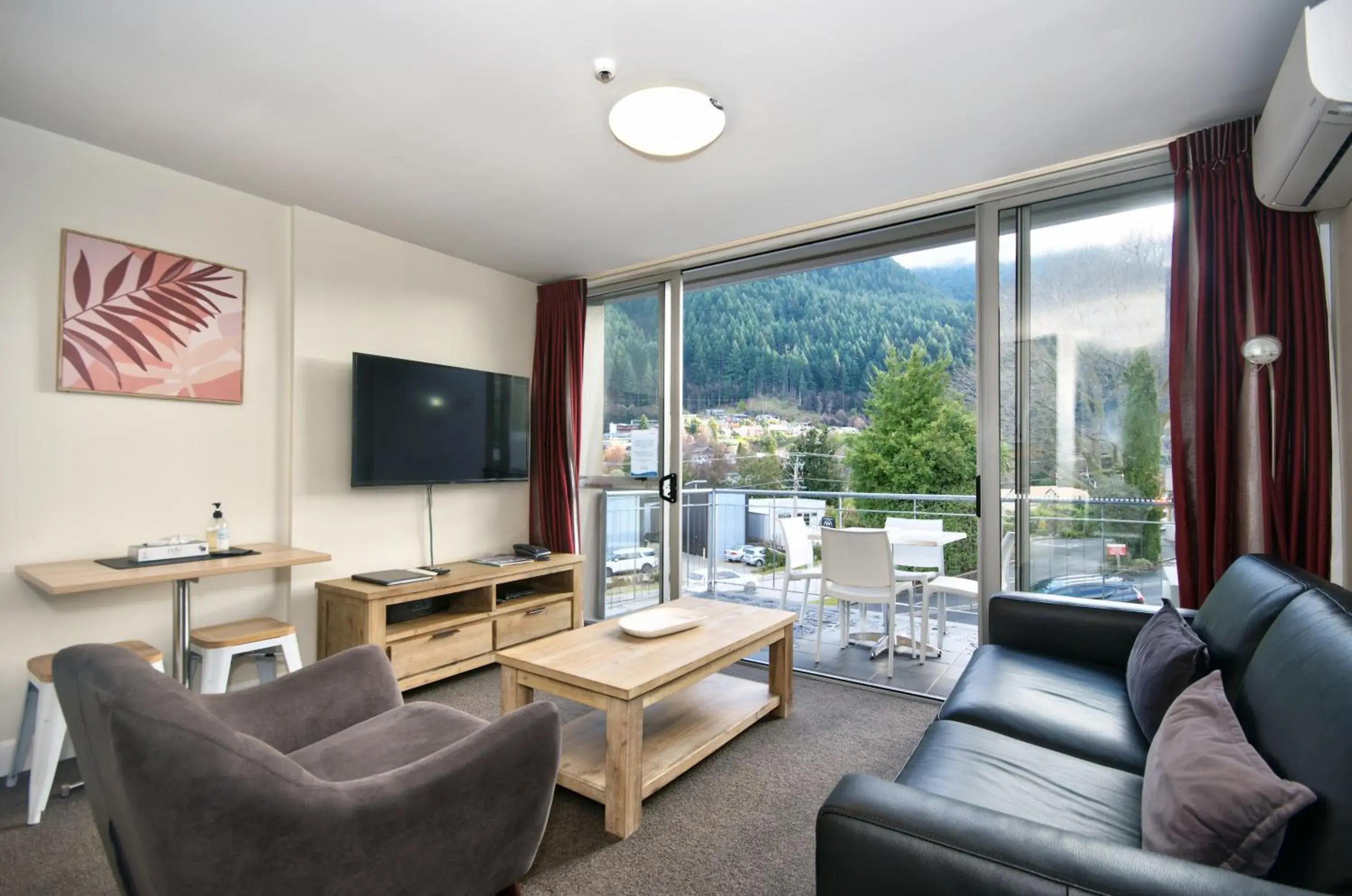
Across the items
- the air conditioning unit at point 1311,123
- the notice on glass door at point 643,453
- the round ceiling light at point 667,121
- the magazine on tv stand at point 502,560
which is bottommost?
the magazine on tv stand at point 502,560

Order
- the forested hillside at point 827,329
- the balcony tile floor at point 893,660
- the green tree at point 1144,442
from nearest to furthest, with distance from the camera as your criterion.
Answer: the green tree at point 1144,442 → the balcony tile floor at point 893,660 → the forested hillside at point 827,329

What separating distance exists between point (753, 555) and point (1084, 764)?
393cm

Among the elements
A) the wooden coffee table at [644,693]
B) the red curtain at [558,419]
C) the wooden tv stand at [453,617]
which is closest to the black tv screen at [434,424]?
the red curtain at [558,419]

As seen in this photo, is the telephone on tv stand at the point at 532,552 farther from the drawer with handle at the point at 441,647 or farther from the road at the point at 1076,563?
the road at the point at 1076,563

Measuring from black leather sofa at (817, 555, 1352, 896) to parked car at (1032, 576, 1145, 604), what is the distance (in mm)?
460

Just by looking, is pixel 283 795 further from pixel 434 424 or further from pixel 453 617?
pixel 434 424

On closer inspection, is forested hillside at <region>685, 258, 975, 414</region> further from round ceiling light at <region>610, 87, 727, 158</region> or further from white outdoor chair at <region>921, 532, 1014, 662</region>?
round ceiling light at <region>610, 87, 727, 158</region>

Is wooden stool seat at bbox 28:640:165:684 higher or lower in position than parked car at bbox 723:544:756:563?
higher

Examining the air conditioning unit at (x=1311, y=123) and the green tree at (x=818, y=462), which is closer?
the air conditioning unit at (x=1311, y=123)

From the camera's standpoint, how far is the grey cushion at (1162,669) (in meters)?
1.65

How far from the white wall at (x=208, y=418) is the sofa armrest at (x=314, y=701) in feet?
4.31

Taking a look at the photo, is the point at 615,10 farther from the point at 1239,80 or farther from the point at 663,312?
the point at 663,312

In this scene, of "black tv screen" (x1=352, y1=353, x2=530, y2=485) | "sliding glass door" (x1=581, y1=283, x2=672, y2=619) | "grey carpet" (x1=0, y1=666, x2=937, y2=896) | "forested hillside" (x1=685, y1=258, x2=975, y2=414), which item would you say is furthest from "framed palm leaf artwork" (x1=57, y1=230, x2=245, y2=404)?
"forested hillside" (x1=685, y1=258, x2=975, y2=414)

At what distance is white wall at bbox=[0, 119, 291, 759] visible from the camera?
7.98 ft
